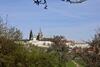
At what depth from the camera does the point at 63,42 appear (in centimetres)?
4131

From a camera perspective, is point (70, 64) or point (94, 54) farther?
point (70, 64)

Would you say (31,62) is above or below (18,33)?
below

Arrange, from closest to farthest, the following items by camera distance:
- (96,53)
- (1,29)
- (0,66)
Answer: (96,53) < (0,66) < (1,29)

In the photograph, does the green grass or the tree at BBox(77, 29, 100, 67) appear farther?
the green grass

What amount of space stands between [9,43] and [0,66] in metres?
2.18

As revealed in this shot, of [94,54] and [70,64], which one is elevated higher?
[94,54]

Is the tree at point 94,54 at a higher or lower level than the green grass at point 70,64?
higher

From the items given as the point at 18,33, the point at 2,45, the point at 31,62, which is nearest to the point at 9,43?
the point at 2,45

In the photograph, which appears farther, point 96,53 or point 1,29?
point 1,29

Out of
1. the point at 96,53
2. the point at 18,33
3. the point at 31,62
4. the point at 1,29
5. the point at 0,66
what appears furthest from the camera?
the point at 18,33

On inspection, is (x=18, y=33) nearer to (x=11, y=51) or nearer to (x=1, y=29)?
(x=1, y=29)

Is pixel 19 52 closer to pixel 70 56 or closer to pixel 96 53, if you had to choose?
pixel 96 53

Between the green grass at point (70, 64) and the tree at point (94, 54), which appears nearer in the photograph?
the tree at point (94, 54)

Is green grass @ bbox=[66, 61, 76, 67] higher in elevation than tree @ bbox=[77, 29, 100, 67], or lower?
lower
